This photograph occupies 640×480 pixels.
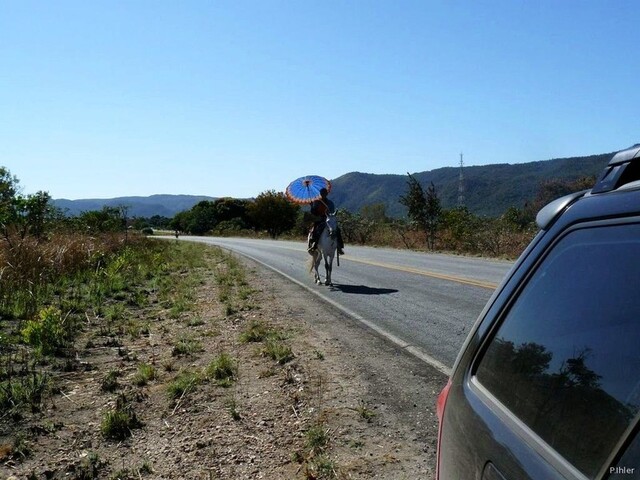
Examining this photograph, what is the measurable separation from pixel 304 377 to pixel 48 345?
353 cm

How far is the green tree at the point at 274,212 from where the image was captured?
78875mm

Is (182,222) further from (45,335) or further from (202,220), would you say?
(45,335)

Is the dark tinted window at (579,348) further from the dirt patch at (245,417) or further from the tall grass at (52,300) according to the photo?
the tall grass at (52,300)

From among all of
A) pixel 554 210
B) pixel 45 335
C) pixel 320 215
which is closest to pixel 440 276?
pixel 320 215

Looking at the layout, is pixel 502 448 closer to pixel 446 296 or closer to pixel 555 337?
pixel 555 337

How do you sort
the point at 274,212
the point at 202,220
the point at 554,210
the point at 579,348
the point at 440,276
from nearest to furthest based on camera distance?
1. the point at 579,348
2. the point at 554,210
3. the point at 440,276
4. the point at 274,212
5. the point at 202,220

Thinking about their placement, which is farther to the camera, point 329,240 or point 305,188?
point 305,188

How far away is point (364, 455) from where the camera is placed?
15.0 feet

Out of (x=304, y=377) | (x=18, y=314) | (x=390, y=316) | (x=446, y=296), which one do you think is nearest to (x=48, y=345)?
(x=18, y=314)

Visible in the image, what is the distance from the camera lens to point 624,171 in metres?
1.75

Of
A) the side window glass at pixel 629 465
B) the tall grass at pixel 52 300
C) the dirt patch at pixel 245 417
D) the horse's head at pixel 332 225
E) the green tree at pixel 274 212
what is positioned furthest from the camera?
the green tree at pixel 274 212

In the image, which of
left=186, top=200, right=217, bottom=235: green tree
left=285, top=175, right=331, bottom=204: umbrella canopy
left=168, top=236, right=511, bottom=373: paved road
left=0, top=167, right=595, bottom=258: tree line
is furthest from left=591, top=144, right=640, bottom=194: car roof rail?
left=186, top=200, right=217, bottom=235: green tree

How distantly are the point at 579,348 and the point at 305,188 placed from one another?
568 inches

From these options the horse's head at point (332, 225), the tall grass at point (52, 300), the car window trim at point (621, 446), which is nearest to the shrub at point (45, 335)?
the tall grass at point (52, 300)
